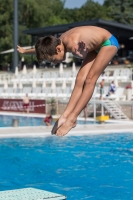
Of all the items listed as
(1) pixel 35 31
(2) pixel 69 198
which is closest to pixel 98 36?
(2) pixel 69 198

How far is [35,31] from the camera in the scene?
4012 centimetres

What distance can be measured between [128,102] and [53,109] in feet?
16.6

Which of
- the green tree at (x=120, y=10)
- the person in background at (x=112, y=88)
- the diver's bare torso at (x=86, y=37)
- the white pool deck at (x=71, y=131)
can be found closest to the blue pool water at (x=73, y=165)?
the white pool deck at (x=71, y=131)

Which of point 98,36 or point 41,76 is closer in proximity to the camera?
point 98,36

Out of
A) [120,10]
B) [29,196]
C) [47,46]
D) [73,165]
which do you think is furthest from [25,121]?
[120,10]

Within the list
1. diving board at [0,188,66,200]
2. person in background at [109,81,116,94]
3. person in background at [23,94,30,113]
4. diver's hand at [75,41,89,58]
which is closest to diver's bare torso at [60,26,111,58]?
diver's hand at [75,41,89,58]

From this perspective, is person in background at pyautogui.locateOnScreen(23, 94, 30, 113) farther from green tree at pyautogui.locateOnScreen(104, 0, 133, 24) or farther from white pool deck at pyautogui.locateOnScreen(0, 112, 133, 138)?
green tree at pyautogui.locateOnScreen(104, 0, 133, 24)

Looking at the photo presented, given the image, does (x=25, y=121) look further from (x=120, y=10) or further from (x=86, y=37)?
(x=120, y=10)

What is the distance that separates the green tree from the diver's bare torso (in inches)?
2563

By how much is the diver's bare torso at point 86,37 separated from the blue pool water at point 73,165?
209 inches

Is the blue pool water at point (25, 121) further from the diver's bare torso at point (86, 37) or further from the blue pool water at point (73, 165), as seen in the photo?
the diver's bare torso at point (86, 37)

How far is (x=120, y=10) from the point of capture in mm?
74688

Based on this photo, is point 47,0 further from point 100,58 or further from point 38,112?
point 100,58

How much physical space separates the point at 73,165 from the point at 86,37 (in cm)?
832
